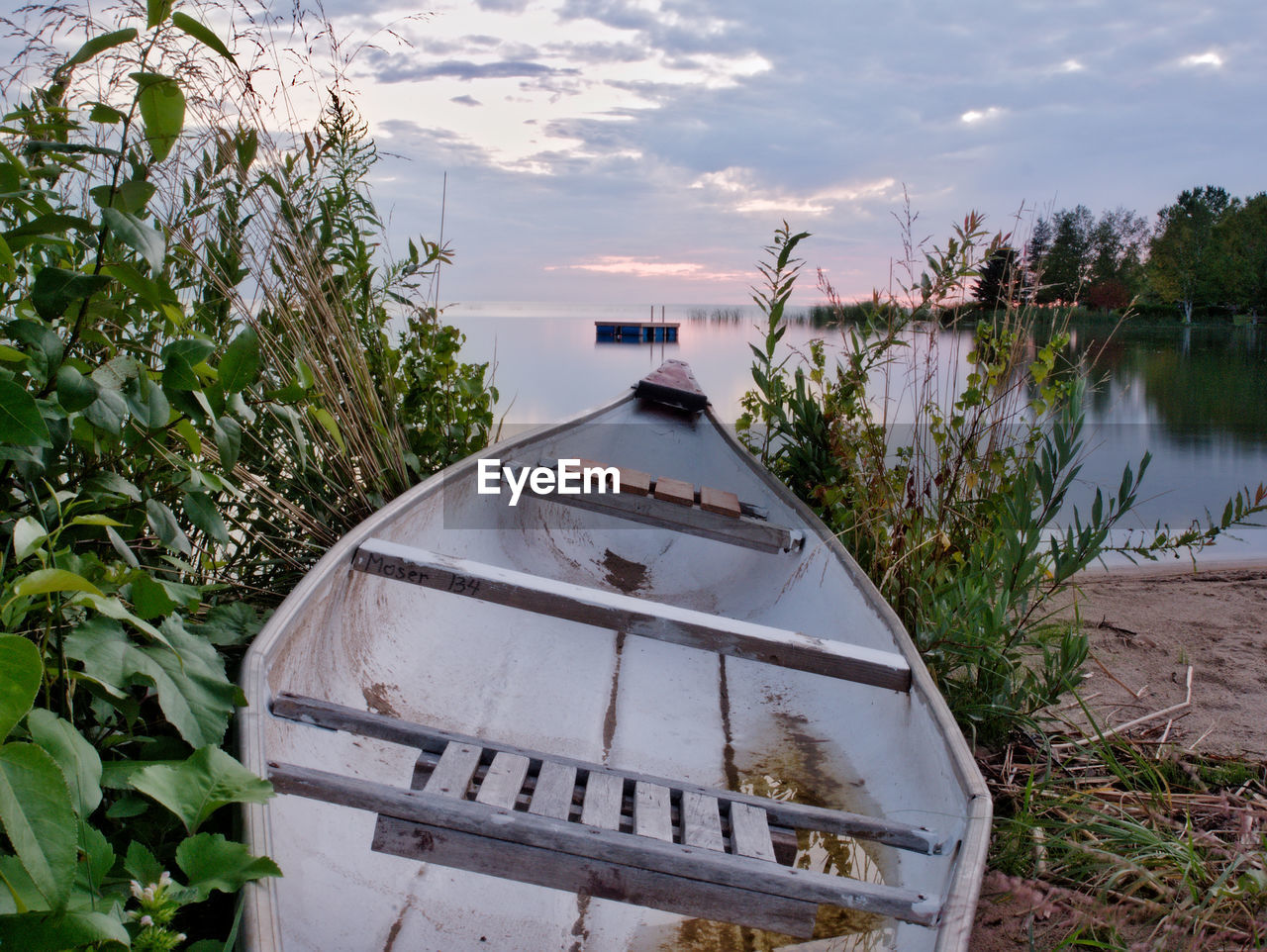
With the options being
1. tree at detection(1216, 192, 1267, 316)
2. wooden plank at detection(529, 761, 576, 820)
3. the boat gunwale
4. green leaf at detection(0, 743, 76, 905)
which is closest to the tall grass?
the boat gunwale

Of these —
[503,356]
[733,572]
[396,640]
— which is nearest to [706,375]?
[503,356]

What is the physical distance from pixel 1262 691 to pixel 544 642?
255 centimetres

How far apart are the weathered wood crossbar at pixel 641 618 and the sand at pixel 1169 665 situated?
0.52 metres

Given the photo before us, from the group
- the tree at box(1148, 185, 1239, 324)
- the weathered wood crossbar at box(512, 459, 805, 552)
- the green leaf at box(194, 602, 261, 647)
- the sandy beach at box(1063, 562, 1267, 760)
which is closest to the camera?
the green leaf at box(194, 602, 261, 647)

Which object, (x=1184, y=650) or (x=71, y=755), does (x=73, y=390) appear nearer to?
(x=71, y=755)

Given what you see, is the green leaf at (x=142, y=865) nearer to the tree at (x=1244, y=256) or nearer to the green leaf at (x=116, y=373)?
the green leaf at (x=116, y=373)

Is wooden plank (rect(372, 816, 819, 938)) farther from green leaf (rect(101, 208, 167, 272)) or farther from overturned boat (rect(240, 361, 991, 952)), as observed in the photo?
green leaf (rect(101, 208, 167, 272))

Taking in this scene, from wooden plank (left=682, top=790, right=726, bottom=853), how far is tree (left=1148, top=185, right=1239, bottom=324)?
51130mm

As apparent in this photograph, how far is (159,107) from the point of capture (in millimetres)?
1003

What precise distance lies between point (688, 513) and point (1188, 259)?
5863cm

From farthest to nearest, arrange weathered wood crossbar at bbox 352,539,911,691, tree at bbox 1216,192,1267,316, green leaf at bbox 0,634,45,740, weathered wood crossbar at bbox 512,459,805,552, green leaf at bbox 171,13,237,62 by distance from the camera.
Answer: tree at bbox 1216,192,1267,316, weathered wood crossbar at bbox 512,459,805,552, weathered wood crossbar at bbox 352,539,911,691, green leaf at bbox 171,13,237,62, green leaf at bbox 0,634,45,740

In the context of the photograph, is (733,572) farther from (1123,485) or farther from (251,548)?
(251,548)

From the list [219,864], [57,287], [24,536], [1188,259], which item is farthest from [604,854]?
[1188,259]

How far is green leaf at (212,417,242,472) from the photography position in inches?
47.4
